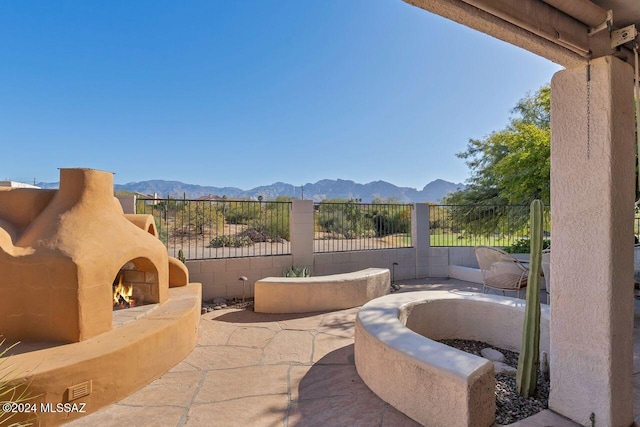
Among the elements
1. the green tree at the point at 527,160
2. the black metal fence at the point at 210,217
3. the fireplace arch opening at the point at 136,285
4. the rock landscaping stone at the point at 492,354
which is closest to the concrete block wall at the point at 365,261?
the black metal fence at the point at 210,217

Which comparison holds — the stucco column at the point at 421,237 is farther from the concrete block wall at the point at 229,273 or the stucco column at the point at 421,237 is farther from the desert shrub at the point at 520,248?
the concrete block wall at the point at 229,273

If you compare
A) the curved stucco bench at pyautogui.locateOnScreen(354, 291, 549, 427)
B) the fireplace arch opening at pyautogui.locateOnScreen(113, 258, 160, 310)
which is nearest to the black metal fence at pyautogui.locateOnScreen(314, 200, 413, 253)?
the curved stucco bench at pyautogui.locateOnScreen(354, 291, 549, 427)

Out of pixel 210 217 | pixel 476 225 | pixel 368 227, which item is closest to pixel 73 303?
pixel 210 217

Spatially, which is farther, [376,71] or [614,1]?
[376,71]

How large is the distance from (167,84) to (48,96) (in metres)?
10.6

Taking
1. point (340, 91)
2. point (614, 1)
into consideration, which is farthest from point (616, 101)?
point (340, 91)

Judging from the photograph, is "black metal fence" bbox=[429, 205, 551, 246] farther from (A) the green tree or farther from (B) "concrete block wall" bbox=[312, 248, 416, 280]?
(B) "concrete block wall" bbox=[312, 248, 416, 280]

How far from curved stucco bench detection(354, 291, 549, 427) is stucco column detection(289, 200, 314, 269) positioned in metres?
3.45

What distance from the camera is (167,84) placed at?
18.0m

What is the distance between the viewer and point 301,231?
23.4 feet

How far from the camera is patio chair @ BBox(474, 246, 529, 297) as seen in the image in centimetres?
518

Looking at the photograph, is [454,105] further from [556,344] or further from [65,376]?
[65,376]

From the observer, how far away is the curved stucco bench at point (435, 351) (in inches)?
79.7

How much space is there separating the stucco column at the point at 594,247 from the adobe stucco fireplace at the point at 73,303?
12.7 feet
